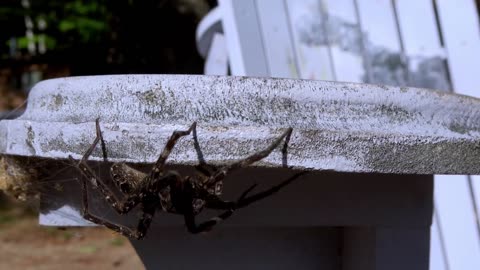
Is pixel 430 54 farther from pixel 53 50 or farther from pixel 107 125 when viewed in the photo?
pixel 53 50

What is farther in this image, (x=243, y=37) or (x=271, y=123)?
(x=243, y=37)

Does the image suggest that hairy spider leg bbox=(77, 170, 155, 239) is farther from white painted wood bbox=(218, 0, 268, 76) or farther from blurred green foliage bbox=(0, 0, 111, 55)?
blurred green foliage bbox=(0, 0, 111, 55)

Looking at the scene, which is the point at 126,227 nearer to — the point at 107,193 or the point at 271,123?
the point at 107,193

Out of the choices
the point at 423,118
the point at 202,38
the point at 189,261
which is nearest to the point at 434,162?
the point at 423,118

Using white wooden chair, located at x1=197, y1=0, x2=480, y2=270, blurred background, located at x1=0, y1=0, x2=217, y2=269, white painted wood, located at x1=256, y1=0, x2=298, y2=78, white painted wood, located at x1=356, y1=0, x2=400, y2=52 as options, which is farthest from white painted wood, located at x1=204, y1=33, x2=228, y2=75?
blurred background, located at x1=0, y1=0, x2=217, y2=269

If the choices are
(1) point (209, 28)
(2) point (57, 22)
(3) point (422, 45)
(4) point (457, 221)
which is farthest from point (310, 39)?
(2) point (57, 22)

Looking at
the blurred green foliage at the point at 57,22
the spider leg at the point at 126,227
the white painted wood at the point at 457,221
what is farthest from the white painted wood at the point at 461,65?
the blurred green foliage at the point at 57,22
